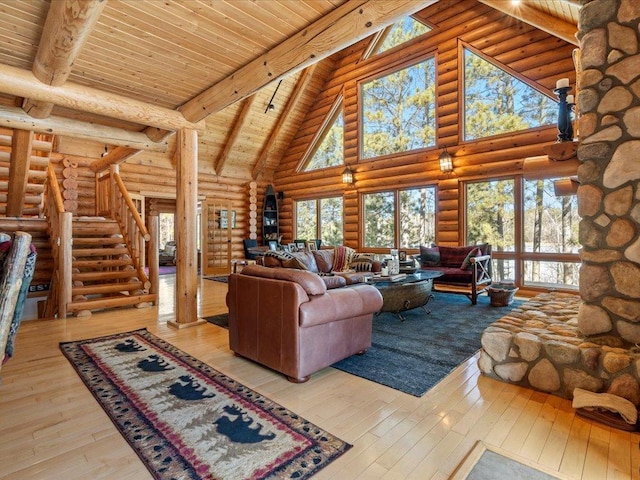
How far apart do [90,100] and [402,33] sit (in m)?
6.63

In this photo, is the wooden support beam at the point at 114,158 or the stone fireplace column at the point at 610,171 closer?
the stone fireplace column at the point at 610,171

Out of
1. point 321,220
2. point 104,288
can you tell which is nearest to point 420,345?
point 104,288

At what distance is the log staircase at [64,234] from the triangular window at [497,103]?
20.2ft

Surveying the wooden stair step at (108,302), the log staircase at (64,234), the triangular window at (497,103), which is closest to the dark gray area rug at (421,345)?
the triangular window at (497,103)

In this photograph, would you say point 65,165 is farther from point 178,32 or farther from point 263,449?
point 263,449

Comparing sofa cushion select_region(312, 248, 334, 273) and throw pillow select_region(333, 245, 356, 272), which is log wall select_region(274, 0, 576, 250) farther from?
sofa cushion select_region(312, 248, 334, 273)

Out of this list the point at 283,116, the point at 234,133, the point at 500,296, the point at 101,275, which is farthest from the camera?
the point at 283,116

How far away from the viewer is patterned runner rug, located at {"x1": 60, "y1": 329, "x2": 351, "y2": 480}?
1635 mm

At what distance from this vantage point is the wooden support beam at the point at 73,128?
3.93 meters

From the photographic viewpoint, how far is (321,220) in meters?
9.43

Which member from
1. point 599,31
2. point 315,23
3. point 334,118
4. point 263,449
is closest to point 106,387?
point 263,449

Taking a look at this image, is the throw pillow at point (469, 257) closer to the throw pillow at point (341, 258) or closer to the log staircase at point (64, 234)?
the throw pillow at point (341, 258)

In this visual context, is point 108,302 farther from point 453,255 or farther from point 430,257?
point 453,255

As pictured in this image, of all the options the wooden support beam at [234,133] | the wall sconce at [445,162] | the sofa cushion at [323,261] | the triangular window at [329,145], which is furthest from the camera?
the triangular window at [329,145]
